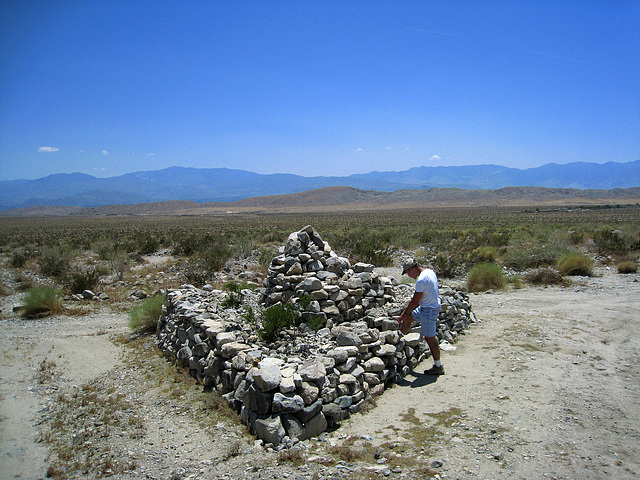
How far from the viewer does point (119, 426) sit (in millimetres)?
5562

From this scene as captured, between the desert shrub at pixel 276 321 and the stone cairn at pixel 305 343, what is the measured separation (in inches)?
6.1

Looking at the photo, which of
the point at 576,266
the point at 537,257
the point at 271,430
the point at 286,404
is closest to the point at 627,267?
the point at 576,266

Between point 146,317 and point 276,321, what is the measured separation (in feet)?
16.9

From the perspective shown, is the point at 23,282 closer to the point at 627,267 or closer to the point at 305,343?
the point at 305,343

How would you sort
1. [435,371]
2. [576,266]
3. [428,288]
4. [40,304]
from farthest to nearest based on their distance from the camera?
[576,266]
[40,304]
[435,371]
[428,288]

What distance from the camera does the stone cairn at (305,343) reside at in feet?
16.8

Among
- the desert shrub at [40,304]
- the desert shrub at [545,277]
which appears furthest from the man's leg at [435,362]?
the desert shrub at [40,304]

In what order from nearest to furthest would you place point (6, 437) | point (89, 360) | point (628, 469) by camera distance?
point (628, 469) → point (6, 437) → point (89, 360)

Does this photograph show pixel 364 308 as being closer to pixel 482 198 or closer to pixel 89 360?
pixel 89 360

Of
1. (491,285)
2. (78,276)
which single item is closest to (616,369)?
(491,285)

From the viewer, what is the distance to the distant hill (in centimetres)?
12556

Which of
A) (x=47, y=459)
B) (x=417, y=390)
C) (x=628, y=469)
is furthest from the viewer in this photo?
(x=417, y=390)

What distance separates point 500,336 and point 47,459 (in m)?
8.28

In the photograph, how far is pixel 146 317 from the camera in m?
10.4
